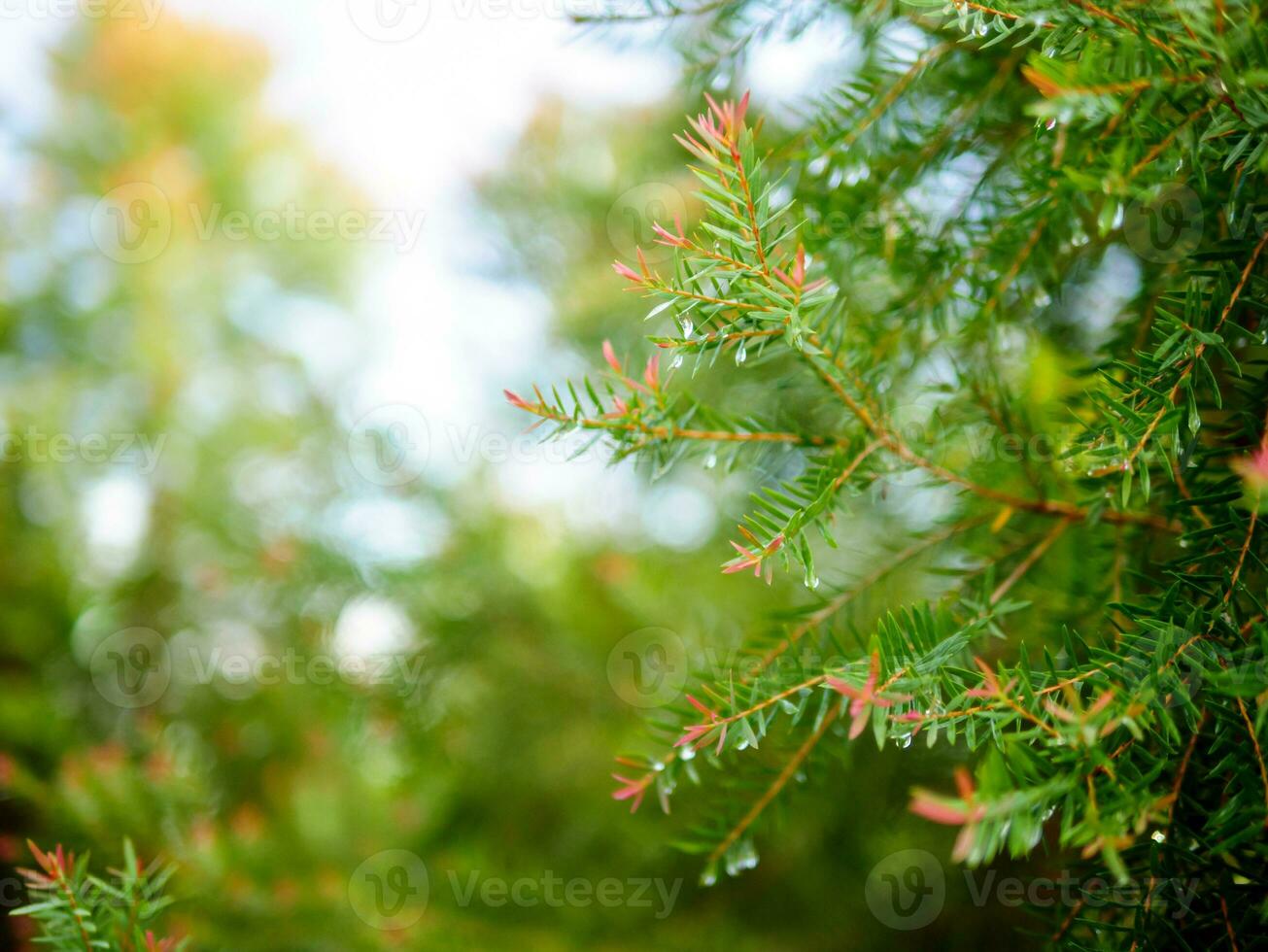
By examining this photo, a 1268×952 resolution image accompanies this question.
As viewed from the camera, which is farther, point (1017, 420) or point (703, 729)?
point (1017, 420)

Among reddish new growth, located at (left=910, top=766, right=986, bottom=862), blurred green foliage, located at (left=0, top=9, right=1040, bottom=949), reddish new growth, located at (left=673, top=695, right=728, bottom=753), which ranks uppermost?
reddish new growth, located at (left=910, top=766, right=986, bottom=862)

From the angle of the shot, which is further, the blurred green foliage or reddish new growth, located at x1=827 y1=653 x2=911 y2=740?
the blurred green foliage

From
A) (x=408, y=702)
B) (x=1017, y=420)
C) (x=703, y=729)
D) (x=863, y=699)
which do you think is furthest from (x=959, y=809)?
(x=408, y=702)

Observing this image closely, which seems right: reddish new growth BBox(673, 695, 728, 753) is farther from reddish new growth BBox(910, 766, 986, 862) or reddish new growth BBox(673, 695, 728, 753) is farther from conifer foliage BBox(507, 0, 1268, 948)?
reddish new growth BBox(910, 766, 986, 862)

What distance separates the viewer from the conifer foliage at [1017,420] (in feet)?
1.23

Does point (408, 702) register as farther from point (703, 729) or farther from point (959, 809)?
point (959, 809)

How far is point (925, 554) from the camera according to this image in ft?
2.29

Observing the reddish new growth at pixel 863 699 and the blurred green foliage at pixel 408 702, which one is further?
the blurred green foliage at pixel 408 702

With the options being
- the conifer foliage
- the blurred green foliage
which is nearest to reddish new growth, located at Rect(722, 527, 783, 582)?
the conifer foliage

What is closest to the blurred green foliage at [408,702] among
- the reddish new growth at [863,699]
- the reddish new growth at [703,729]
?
the reddish new growth at [703,729]

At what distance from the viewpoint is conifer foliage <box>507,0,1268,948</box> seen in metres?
0.38

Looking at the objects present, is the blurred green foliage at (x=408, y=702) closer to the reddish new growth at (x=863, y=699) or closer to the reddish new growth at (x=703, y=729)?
the reddish new growth at (x=703, y=729)

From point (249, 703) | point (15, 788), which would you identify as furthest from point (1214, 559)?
point (249, 703)

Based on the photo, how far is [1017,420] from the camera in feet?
2.12
